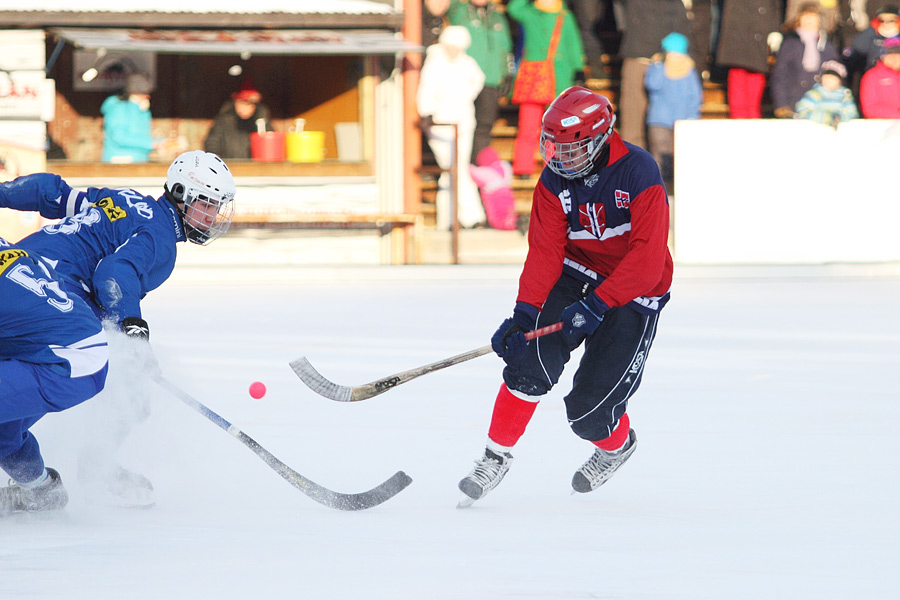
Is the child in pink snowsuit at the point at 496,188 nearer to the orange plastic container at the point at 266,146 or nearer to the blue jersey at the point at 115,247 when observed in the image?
the orange plastic container at the point at 266,146

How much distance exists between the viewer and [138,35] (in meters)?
11.4

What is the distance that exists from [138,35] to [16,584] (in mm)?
9198

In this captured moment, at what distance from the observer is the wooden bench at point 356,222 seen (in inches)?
451

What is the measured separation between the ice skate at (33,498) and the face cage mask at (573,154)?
156 cm

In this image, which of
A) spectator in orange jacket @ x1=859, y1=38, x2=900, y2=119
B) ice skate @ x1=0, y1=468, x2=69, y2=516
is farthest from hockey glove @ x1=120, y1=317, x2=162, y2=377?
spectator in orange jacket @ x1=859, y1=38, x2=900, y2=119

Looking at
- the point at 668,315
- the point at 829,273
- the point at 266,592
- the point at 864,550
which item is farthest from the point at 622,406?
the point at 829,273

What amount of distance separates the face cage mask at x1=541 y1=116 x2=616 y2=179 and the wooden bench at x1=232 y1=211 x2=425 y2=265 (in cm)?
782

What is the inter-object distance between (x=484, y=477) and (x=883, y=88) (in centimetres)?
856

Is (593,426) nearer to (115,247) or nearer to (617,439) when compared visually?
(617,439)

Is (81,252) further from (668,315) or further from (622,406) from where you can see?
(668,315)

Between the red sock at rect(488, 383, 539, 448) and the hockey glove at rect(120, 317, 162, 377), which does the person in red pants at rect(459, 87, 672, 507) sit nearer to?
the red sock at rect(488, 383, 539, 448)

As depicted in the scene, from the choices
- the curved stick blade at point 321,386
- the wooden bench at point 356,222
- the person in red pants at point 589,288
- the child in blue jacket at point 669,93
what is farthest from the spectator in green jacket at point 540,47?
the person in red pants at point 589,288

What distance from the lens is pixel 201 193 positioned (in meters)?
3.77

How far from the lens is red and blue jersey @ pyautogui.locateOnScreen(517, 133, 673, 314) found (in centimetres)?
357
